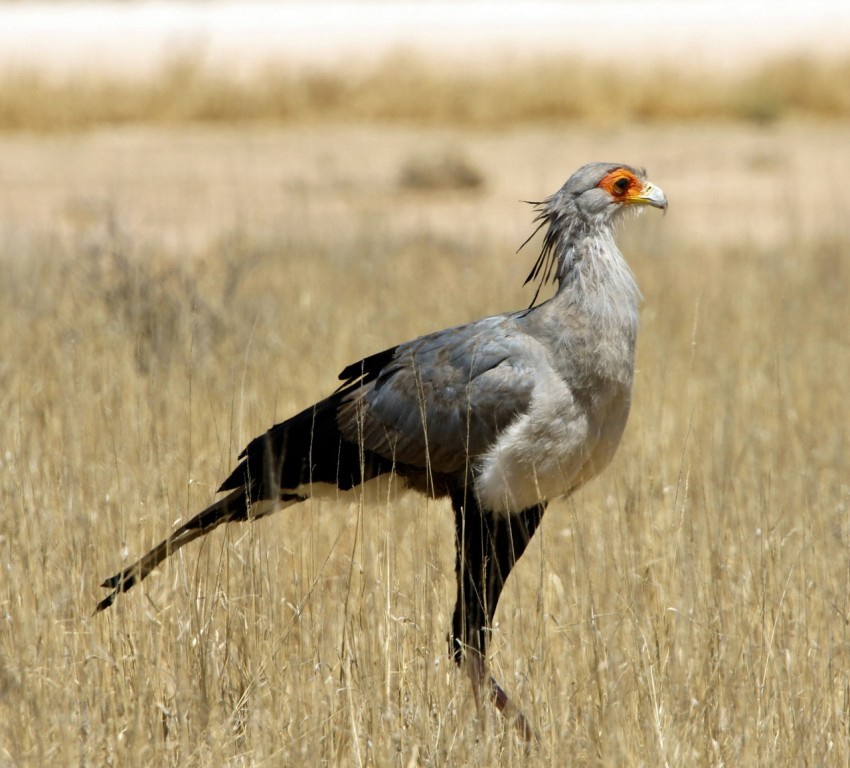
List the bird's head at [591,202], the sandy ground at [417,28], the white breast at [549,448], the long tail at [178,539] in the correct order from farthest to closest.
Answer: the sandy ground at [417,28]
the bird's head at [591,202]
the white breast at [549,448]
the long tail at [178,539]

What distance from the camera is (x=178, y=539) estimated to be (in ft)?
13.4

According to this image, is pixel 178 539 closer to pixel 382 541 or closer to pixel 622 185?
pixel 382 541

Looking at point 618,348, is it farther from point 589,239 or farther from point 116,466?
point 116,466

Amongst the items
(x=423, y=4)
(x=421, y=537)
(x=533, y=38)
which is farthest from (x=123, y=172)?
(x=423, y=4)

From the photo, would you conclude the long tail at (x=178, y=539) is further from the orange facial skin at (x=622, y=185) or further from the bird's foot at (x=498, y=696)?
the orange facial skin at (x=622, y=185)

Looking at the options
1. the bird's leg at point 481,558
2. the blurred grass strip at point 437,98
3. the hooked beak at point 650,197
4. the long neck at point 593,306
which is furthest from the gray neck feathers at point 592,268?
the blurred grass strip at point 437,98

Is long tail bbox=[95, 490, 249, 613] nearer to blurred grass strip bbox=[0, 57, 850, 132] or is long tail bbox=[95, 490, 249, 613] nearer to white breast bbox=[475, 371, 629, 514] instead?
white breast bbox=[475, 371, 629, 514]

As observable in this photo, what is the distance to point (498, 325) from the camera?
426 centimetres

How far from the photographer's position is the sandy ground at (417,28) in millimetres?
39688

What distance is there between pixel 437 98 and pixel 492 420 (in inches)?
785

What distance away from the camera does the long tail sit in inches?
150

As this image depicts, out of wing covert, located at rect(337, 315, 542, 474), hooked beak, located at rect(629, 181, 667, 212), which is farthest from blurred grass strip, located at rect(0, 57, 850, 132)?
wing covert, located at rect(337, 315, 542, 474)

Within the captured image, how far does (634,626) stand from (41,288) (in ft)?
16.9

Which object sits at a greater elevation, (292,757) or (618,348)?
(618,348)
